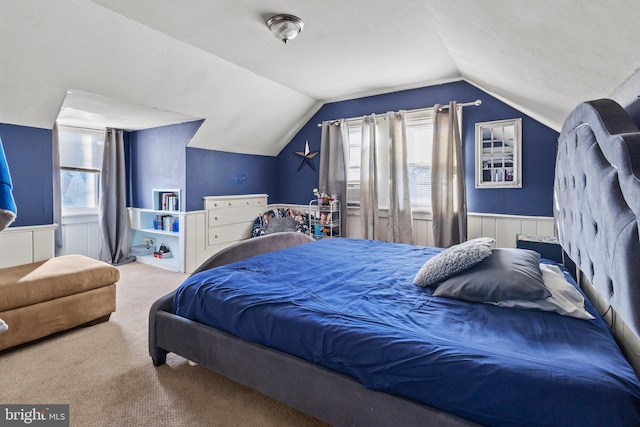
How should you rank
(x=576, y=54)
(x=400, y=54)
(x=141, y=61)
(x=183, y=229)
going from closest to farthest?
(x=576, y=54) < (x=141, y=61) < (x=400, y=54) < (x=183, y=229)

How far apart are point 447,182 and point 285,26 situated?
244 centimetres

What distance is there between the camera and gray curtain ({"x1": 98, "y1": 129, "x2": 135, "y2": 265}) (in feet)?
15.6

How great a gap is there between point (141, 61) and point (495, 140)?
12.1 ft

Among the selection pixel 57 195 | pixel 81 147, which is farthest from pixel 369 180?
pixel 81 147

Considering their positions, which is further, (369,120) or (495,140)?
(369,120)

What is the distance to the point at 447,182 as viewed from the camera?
12.7ft

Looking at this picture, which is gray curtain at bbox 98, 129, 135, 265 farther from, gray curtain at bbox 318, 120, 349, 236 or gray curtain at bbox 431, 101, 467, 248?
gray curtain at bbox 431, 101, 467, 248

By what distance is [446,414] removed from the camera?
3.85ft

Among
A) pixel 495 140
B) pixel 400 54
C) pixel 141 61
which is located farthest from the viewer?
pixel 495 140

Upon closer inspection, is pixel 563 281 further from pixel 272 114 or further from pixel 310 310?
pixel 272 114

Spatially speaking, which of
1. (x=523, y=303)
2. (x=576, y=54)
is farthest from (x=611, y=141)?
(x=523, y=303)

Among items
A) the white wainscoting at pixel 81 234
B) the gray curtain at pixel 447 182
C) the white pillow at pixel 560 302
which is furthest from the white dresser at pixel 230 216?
the white pillow at pixel 560 302

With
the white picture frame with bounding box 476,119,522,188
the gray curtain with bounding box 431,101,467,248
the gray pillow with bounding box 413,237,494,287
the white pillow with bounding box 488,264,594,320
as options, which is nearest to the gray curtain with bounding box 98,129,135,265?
the gray curtain with bounding box 431,101,467,248

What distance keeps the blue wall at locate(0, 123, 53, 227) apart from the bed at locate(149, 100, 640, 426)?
2121 mm
